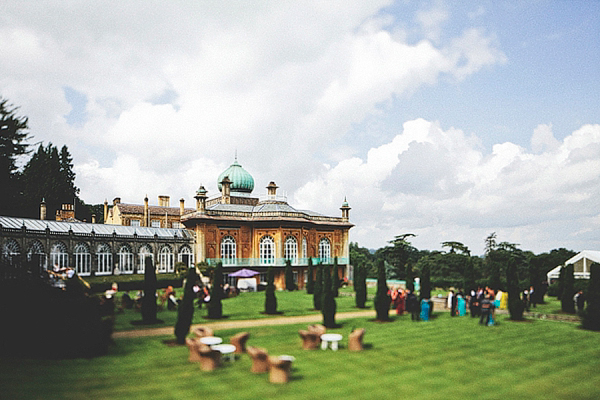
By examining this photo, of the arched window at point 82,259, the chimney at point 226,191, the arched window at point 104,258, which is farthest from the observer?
the chimney at point 226,191

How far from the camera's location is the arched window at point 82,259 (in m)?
36.1

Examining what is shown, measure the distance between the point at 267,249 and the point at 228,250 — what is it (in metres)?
3.92

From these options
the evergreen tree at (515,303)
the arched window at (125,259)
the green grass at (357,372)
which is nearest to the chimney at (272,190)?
the arched window at (125,259)

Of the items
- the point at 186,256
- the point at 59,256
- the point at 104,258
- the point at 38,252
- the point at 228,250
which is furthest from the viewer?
the point at 228,250

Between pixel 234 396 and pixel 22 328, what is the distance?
7689 mm

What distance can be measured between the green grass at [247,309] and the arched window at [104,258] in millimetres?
7887

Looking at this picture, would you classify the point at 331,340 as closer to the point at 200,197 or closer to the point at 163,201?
the point at 200,197

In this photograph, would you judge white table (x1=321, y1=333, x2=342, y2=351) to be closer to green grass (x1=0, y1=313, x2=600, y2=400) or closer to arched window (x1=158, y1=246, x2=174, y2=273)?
green grass (x1=0, y1=313, x2=600, y2=400)

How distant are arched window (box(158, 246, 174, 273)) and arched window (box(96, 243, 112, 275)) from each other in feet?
15.2

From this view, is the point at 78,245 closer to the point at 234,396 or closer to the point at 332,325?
the point at 332,325

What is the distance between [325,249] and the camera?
161 ft

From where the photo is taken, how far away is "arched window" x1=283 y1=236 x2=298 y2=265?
45.1 metres

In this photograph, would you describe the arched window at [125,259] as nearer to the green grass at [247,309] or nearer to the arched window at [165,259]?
the arched window at [165,259]

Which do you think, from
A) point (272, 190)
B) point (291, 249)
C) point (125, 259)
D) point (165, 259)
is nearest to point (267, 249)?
point (291, 249)
